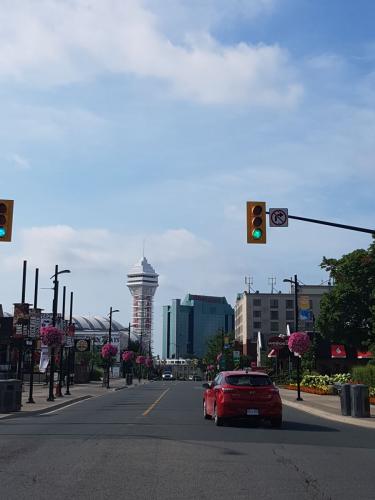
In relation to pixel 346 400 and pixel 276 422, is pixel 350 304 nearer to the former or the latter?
pixel 346 400

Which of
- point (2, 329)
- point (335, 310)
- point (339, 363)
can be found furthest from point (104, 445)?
point (2, 329)

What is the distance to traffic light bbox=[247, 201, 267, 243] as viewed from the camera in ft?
64.4

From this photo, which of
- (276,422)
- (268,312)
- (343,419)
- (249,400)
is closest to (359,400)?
(343,419)

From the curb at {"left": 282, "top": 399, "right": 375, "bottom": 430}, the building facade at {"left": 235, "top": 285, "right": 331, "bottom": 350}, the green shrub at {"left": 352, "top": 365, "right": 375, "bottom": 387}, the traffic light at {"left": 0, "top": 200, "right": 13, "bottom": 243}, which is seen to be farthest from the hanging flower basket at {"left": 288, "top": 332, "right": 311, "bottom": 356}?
the building facade at {"left": 235, "top": 285, "right": 331, "bottom": 350}

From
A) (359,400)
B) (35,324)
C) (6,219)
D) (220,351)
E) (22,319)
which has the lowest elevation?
(359,400)

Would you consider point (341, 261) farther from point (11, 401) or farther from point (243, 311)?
point (243, 311)

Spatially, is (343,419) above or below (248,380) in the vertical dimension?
below

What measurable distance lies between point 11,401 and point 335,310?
32934 millimetres

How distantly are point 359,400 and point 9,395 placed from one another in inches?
496

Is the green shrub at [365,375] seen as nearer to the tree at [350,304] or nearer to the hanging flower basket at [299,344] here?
the hanging flower basket at [299,344]

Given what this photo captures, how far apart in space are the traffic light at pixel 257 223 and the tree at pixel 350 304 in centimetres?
3250

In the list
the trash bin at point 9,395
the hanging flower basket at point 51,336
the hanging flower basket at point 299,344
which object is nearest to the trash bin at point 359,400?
the trash bin at point 9,395

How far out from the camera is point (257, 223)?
64.6 feet

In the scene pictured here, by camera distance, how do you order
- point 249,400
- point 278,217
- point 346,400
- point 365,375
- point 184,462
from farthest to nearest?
point 365,375, point 346,400, point 278,217, point 249,400, point 184,462
